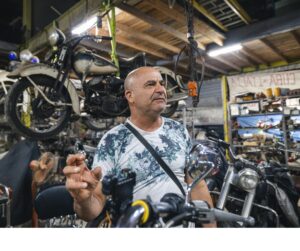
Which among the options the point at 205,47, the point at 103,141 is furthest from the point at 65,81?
the point at 205,47

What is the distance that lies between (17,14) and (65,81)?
6.37 meters

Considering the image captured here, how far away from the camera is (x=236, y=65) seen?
7453 mm

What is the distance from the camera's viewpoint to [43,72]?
2.73 m

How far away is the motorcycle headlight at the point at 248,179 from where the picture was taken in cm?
213

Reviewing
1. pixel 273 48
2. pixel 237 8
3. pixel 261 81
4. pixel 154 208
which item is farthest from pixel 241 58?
pixel 154 208

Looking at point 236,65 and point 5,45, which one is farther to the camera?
point 236,65

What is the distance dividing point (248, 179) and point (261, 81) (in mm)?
5704

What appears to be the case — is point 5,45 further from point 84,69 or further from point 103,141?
point 103,141

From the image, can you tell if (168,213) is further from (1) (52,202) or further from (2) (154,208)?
(1) (52,202)

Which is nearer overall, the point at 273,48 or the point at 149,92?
the point at 149,92

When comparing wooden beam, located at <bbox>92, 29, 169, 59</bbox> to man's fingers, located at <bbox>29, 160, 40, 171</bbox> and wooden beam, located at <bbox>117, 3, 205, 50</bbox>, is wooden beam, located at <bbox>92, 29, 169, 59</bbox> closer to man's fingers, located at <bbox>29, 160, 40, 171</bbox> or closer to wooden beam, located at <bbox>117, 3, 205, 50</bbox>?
wooden beam, located at <bbox>117, 3, 205, 50</bbox>

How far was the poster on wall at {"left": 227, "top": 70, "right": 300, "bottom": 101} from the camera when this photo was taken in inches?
258

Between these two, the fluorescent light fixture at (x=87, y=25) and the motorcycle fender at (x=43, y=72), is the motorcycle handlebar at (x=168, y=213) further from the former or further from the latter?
the fluorescent light fixture at (x=87, y=25)

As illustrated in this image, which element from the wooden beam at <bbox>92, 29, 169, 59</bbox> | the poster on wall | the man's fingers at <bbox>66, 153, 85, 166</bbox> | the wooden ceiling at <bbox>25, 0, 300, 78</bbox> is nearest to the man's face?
the man's fingers at <bbox>66, 153, 85, 166</bbox>
